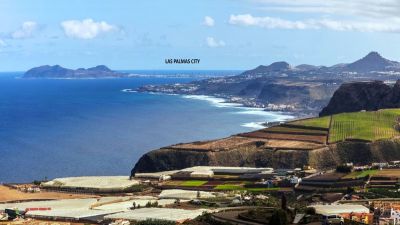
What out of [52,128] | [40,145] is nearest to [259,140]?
[40,145]

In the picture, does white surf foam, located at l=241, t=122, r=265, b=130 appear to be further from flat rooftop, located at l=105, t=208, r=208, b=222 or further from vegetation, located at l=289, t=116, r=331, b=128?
flat rooftop, located at l=105, t=208, r=208, b=222

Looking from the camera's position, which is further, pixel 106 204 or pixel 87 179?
pixel 87 179

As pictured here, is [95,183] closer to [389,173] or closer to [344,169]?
[344,169]

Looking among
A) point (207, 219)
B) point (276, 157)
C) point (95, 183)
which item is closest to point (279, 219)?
point (207, 219)

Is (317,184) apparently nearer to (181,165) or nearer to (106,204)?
(106,204)

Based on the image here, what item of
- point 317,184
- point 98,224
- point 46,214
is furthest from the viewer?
point 317,184

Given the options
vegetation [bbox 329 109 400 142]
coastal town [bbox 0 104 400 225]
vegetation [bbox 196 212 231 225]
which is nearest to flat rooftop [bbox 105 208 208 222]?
coastal town [bbox 0 104 400 225]

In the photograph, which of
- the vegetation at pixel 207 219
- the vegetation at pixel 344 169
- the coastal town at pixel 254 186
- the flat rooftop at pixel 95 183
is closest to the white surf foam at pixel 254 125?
the coastal town at pixel 254 186
